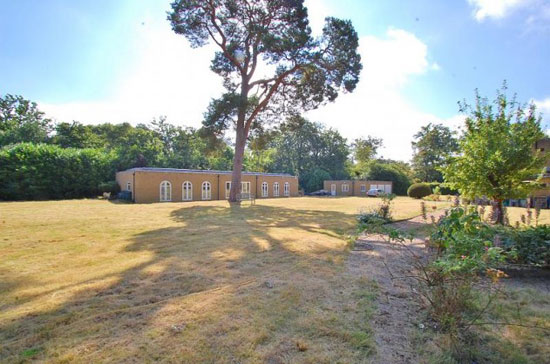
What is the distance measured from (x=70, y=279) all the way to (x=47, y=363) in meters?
2.13

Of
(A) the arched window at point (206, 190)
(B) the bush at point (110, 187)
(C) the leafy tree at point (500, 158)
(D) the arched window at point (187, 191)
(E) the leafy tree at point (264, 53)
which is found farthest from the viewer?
(A) the arched window at point (206, 190)

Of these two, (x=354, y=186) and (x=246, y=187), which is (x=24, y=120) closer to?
(x=246, y=187)

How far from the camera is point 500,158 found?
7887 mm

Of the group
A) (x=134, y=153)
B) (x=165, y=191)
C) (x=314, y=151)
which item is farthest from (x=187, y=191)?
(x=314, y=151)

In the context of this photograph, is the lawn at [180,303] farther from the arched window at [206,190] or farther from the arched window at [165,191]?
the arched window at [206,190]

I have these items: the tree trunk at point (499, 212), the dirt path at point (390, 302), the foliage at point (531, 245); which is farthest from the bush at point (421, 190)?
the foliage at point (531, 245)

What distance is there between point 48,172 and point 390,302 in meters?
25.6

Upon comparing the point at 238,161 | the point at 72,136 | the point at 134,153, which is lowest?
the point at 238,161

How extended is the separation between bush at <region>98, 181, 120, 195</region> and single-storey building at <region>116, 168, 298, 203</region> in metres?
0.40

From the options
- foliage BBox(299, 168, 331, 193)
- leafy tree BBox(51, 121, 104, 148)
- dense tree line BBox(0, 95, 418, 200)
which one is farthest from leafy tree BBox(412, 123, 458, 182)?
leafy tree BBox(51, 121, 104, 148)

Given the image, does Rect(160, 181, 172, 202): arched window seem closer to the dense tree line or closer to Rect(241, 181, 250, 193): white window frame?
→ the dense tree line

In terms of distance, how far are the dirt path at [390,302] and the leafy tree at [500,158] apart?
4.19m

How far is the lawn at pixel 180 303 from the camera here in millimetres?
2248

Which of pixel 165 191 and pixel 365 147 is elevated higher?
pixel 365 147
